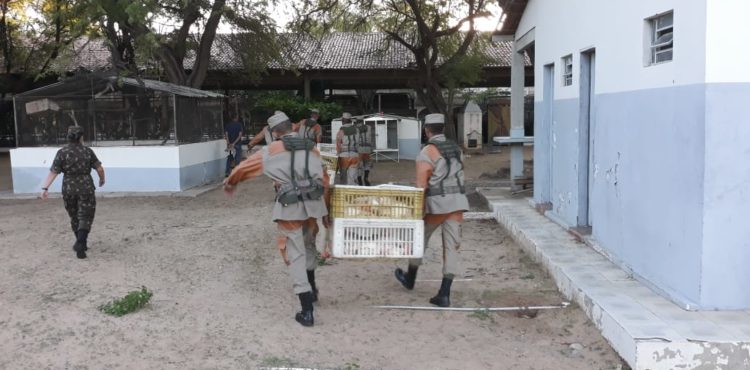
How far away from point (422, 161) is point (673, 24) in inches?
87.3

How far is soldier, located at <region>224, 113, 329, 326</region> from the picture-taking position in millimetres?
5422

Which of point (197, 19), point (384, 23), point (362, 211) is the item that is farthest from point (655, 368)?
point (384, 23)

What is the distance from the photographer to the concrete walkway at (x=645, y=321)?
14.5 ft

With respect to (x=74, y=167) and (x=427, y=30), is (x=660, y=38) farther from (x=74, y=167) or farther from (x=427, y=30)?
(x=427, y=30)

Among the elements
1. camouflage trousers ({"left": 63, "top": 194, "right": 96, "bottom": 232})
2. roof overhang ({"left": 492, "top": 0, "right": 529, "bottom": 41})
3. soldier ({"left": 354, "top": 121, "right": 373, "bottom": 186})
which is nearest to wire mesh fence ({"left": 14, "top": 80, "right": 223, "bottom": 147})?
soldier ({"left": 354, "top": 121, "right": 373, "bottom": 186})

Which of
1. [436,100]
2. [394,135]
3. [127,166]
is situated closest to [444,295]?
[127,166]

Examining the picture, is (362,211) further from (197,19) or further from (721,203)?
(197,19)

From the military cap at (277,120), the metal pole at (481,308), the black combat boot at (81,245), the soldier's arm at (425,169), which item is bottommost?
the metal pole at (481,308)

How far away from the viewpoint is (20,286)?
6.65 meters

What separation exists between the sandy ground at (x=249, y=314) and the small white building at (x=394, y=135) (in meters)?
12.6

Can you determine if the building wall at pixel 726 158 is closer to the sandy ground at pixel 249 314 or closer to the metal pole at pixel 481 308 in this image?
the sandy ground at pixel 249 314

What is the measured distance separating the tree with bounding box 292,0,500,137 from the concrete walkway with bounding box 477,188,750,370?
14.3 metres

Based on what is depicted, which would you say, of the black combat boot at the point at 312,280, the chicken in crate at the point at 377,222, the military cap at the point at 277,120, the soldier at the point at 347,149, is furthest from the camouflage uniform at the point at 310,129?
the chicken in crate at the point at 377,222

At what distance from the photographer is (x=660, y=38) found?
5.63 metres
